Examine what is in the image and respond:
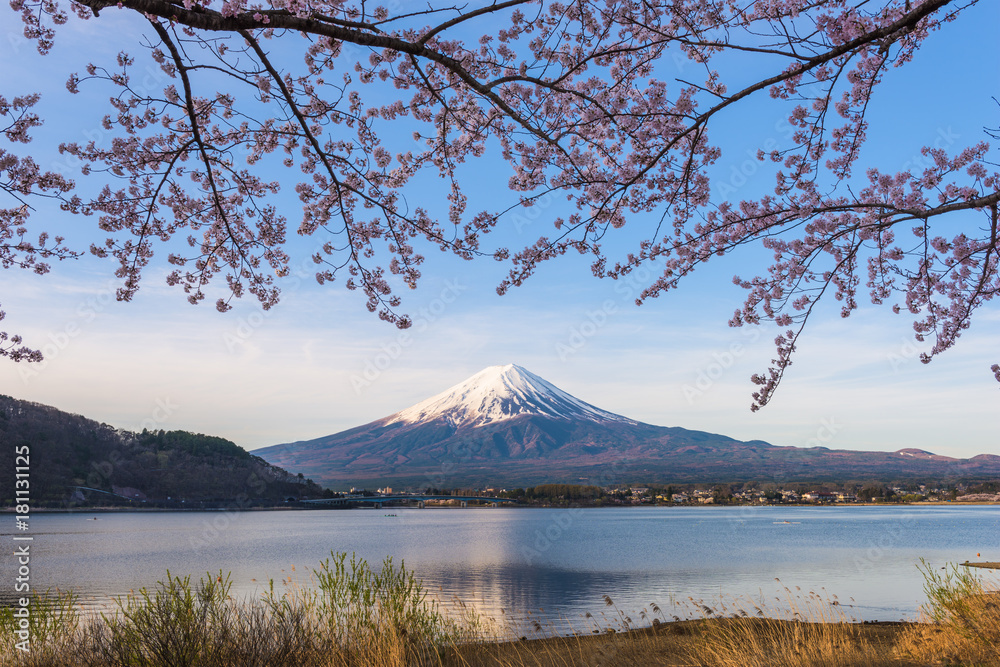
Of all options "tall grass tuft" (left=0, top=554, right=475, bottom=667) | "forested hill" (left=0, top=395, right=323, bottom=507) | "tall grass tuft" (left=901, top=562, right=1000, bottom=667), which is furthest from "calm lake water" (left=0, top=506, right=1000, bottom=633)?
"forested hill" (left=0, top=395, right=323, bottom=507)

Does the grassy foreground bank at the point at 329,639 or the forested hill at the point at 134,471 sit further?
the forested hill at the point at 134,471

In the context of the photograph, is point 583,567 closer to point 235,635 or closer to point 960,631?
point 960,631

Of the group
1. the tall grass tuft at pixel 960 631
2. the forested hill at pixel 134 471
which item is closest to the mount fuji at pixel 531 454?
the forested hill at pixel 134 471

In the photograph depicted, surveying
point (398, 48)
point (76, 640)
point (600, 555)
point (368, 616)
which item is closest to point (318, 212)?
point (398, 48)

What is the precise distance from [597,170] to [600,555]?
102 feet

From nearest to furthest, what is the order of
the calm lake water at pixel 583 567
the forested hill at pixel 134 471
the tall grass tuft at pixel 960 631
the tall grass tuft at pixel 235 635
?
the tall grass tuft at pixel 235 635 < the tall grass tuft at pixel 960 631 < the calm lake water at pixel 583 567 < the forested hill at pixel 134 471

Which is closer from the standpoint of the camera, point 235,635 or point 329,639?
point 235,635

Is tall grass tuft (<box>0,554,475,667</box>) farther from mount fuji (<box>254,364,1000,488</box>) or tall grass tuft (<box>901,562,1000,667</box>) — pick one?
mount fuji (<box>254,364,1000,488</box>)

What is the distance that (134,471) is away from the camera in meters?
101

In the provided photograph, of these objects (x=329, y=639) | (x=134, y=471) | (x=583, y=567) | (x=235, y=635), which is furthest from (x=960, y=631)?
(x=134, y=471)

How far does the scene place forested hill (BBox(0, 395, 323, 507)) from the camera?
79000 millimetres

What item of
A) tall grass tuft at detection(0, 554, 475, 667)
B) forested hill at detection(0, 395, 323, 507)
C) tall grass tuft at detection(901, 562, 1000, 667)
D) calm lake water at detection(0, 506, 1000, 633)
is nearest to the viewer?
tall grass tuft at detection(0, 554, 475, 667)

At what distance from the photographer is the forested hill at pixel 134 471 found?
7900cm

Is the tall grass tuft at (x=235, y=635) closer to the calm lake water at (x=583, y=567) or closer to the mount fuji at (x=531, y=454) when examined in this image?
the calm lake water at (x=583, y=567)
